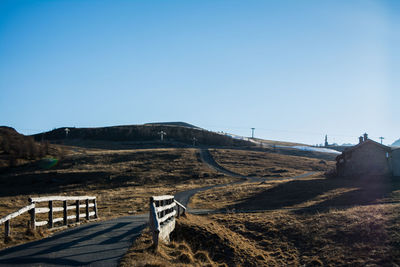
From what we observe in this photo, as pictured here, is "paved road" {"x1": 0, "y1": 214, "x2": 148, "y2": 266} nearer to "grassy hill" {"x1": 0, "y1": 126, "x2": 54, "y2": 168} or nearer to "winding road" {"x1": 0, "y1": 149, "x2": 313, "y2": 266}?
"winding road" {"x1": 0, "y1": 149, "x2": 313, "y2": 266}

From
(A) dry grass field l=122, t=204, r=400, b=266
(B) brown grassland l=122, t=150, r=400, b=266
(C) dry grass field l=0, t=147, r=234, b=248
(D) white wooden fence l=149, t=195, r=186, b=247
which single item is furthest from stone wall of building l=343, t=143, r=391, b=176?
(D) white wooden fence l=149, t=195, r=186, b=247

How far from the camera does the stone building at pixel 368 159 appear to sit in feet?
175

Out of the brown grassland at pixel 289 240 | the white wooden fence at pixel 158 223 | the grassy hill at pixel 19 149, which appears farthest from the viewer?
the grassy hill at pixel 19 149

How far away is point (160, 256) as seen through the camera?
35.8ft

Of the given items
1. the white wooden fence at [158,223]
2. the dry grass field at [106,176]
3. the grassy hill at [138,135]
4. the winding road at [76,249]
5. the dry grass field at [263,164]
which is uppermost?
the grassy hill at [138,135]

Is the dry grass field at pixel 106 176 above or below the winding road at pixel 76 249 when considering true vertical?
below

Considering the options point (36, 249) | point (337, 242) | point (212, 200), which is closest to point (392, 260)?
point (337, 242)

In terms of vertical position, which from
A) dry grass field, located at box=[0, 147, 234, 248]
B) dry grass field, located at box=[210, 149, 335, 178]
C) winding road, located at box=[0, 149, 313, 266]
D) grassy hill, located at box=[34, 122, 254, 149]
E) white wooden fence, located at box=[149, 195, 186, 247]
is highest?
grassy hill, located at box=[34, 122, 254, 149]

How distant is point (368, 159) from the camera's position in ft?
179

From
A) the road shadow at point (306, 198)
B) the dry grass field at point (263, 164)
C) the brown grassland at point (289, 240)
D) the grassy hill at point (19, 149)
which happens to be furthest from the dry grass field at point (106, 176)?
the brown grassland at point (289, 240)

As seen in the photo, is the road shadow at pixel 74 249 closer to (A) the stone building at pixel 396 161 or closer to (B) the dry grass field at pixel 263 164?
(A) the stone building at pixel 396 161

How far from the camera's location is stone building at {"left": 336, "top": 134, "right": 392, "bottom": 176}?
5325 cm

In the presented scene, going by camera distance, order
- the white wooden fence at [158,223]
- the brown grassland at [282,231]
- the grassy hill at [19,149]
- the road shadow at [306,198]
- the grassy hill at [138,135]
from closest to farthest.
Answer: the white wooden fence at [158,223]
the brown grassland at [282,231]
the road shadow at [306,198]
the grassy hill at [19,149]
the grassy hill at [138,135]

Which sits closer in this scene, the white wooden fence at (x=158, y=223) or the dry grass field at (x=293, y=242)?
the white wooden fence at (x=158, y=223)
